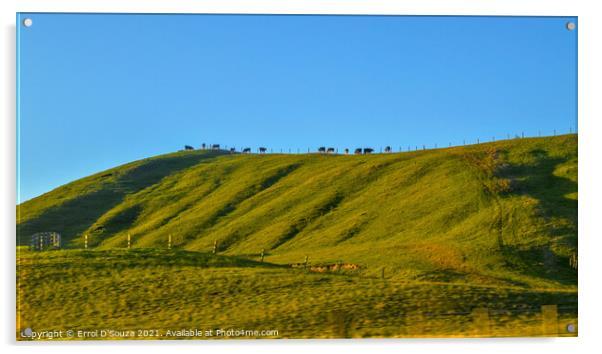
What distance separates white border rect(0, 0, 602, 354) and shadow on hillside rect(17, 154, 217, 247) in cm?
882

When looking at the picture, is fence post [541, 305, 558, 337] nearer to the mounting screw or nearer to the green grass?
the green grass

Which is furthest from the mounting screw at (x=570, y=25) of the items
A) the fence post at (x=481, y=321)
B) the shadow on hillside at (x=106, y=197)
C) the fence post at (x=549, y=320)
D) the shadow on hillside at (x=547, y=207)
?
the shadow on hillside at (x=106, y=197)

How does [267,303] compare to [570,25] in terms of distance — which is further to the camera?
[267,303]

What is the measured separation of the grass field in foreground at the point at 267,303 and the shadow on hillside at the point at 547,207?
1.58 meters

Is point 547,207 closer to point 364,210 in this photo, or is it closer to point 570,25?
point 364,210

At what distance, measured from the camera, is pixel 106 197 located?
4081cm

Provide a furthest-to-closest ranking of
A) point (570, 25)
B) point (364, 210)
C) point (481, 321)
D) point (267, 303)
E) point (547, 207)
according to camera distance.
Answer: point (364, 210) → point (547, 207) → point (267, 303) → point (570, 25) → point (481, 321)

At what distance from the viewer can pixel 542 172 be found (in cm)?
3456

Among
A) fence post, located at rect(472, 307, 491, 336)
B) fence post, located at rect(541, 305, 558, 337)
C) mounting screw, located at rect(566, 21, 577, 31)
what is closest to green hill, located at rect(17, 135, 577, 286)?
fence post, located at rect(541, 305, 558, 337)

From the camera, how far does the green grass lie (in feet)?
63.6

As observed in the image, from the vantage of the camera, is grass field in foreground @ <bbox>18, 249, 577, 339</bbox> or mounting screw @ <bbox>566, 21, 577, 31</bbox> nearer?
grass field in foreground @ <bbox>18, 249, 577, 339</bbox>

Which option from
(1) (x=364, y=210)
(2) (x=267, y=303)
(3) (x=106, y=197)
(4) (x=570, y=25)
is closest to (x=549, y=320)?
(2) (x=267, y=303)

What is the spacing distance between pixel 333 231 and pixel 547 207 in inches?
480
